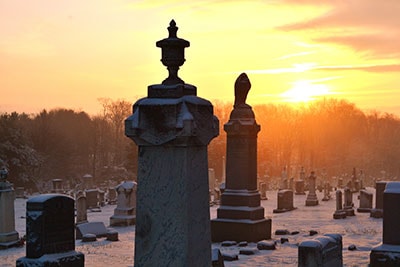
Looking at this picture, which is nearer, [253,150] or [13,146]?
[253,150]

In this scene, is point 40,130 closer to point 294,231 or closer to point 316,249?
point 294,231

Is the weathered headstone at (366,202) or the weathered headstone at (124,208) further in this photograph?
the weathered headstone at (366,202)

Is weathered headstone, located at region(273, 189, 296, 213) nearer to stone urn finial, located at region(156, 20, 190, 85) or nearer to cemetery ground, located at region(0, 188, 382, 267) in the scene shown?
cemetery ground, located at region(0, 188, 382, 267)

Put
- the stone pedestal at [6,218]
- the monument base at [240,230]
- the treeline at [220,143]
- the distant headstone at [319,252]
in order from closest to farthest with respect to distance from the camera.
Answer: the distant headstone at [319,252] → the monument base at [240,230] → the stone pedestal at [6,218] → the treeline at [220,143]

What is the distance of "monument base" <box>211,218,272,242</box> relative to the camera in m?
15.8

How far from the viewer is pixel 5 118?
1695 inches

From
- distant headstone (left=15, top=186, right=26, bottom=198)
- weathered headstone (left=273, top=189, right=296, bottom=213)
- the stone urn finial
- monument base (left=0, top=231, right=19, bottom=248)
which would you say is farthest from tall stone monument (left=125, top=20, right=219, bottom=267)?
distant headstone (left=15, top=186, right=26, bottom=198)

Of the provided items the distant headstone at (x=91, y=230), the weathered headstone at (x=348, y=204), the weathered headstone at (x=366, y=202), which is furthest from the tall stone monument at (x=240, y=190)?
the weathered headstone at (x=366, y=202)

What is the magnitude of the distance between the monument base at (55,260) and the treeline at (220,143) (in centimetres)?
3417

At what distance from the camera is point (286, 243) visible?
15.4 metres

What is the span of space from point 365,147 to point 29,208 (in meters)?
86.5

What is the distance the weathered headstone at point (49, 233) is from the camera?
9.10 m

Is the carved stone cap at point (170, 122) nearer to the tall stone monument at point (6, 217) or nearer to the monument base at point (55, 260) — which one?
the monument base at point (55, 260)

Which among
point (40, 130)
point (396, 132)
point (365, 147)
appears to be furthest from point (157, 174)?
point (396, 132)
